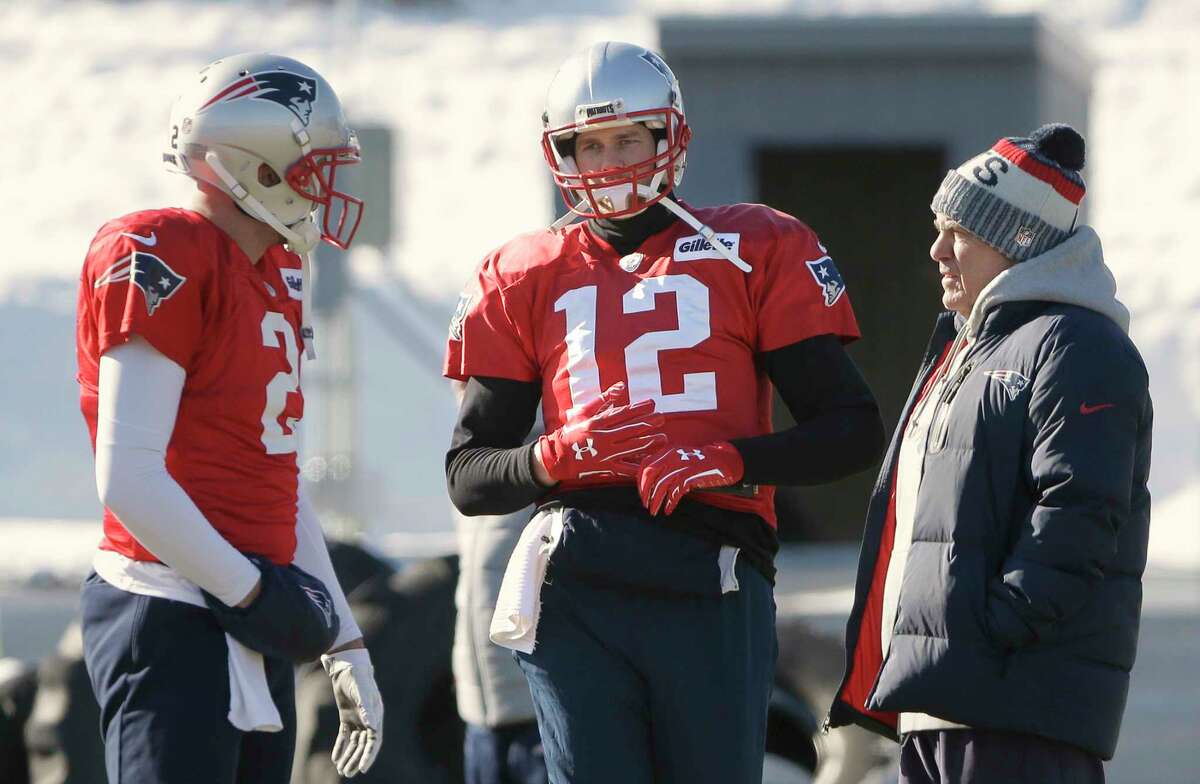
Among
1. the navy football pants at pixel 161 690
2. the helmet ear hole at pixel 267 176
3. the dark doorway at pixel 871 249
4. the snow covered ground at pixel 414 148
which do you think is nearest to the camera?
the navy football pants at pixel 161 690

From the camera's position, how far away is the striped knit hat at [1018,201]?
130 inches

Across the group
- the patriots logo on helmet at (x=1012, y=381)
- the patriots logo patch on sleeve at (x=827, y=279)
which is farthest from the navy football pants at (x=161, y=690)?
the patriots logo on helmet at (x=1012, y=381)

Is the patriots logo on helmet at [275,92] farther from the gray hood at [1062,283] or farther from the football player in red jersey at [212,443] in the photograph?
the gray hood at [1062,283]

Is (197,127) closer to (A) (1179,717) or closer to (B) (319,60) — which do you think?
(A) (1179,717)

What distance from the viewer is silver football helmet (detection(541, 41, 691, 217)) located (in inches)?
131

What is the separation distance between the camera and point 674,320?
321 centimetres

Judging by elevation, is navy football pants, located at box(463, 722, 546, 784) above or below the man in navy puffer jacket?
below

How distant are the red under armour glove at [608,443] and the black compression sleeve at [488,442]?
14 centimetres

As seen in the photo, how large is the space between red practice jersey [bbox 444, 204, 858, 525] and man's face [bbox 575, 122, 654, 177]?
14 centimetres

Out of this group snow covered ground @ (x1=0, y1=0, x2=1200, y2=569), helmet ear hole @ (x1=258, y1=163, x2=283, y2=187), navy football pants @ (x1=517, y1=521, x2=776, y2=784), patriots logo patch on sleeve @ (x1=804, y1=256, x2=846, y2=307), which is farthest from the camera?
snow covered ground @ (x1=0, y1=0, x2=1200, y2=569)

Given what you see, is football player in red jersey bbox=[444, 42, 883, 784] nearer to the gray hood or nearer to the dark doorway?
the gray hood

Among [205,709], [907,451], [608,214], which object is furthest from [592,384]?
[205,709]

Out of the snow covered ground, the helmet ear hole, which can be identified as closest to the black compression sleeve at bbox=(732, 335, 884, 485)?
the helmet ear hole

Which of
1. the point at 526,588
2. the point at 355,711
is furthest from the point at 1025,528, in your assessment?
the point at 355,711
